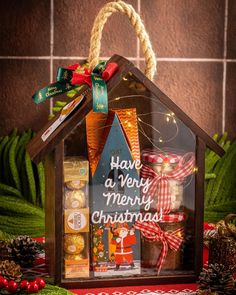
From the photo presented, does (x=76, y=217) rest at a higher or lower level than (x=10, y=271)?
higher

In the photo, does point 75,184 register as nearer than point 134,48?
Yes

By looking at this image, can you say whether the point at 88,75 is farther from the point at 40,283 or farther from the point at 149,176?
the point at 40,283

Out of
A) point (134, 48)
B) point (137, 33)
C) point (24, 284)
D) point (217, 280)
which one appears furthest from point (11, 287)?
point (134, 48)

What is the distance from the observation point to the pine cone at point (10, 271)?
4.64 ft

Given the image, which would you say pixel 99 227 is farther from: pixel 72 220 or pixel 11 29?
pixel 11 29

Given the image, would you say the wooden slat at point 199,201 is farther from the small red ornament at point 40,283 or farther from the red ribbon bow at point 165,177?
the small red ornament at point 40,283

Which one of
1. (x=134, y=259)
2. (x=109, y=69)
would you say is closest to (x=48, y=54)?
(x=109, y=69)

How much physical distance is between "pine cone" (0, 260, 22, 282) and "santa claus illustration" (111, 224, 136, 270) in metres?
0.21

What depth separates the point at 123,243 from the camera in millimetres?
1446

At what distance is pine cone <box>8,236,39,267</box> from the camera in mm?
1603

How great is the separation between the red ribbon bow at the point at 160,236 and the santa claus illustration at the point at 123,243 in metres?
0.02

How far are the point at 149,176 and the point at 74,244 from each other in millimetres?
218

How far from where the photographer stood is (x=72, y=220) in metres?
1.42

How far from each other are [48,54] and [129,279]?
90cm
